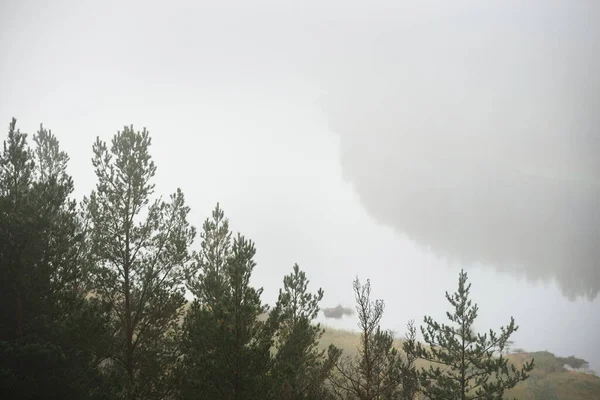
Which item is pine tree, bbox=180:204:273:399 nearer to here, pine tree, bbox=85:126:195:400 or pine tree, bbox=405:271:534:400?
pine tree, bbox=85:126:195:400

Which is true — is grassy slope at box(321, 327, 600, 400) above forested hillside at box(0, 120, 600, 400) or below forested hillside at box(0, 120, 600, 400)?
below

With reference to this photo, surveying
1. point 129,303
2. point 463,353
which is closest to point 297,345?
point 129,303

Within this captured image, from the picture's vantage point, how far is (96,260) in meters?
9.76

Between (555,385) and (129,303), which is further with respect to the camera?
(555,385)

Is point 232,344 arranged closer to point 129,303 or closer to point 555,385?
point 129,303

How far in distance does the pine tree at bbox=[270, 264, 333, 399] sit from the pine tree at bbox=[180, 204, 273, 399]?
2.31 ft

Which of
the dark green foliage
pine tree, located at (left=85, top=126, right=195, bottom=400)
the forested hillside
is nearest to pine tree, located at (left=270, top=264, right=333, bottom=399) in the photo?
the forested hillside

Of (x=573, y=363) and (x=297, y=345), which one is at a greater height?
(x=297, y=345)

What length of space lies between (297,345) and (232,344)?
12.0 ft

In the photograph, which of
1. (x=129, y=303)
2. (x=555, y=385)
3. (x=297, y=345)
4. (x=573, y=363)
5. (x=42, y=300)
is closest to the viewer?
(x=42, y=300)

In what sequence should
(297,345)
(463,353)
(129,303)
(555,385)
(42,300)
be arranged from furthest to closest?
(555,385) → (463,353) → (297,345) → (129,303) → (42,300)

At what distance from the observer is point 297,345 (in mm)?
11117

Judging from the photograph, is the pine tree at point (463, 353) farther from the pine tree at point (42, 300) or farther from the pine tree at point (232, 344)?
the pine tree at point (42, 300)

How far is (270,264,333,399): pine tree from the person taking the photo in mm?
9356
